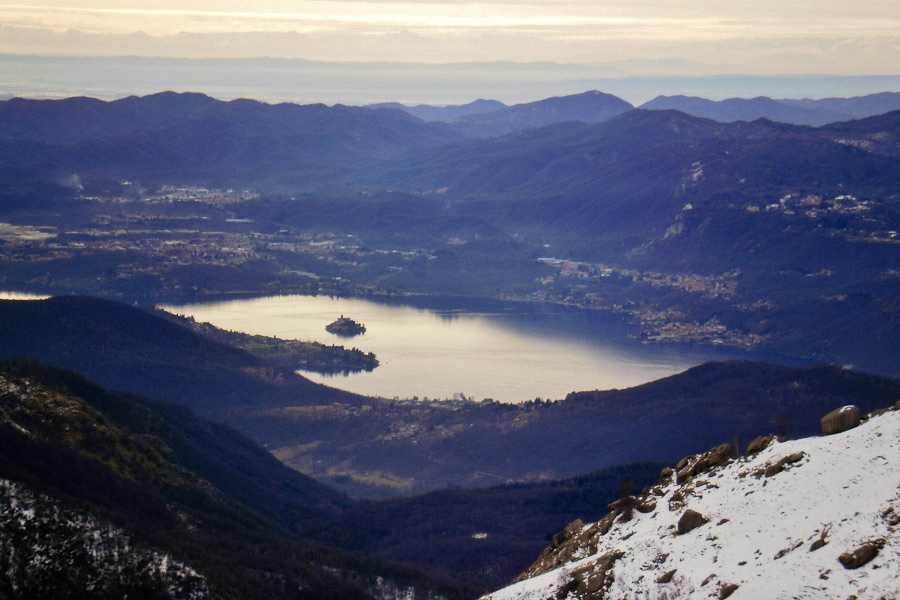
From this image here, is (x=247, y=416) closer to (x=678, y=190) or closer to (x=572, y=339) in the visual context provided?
(x=572, y=339)

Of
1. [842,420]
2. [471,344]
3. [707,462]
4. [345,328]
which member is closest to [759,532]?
[707,462]

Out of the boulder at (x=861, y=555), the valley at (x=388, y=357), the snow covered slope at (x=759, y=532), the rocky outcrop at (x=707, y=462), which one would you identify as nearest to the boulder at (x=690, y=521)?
the snow covered slope at (x=759, y=532)

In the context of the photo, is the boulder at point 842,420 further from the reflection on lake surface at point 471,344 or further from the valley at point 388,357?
the reflection on lake surface at point 471,344

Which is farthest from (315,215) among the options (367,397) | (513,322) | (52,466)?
(52,466)

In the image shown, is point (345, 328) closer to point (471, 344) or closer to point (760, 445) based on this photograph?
point (471, 344)

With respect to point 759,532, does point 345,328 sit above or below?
below
